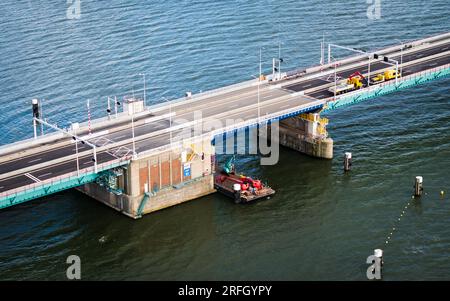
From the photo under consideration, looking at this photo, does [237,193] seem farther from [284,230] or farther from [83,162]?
[83,162]

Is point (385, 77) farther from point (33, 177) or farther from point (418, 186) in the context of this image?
point (33, 177)

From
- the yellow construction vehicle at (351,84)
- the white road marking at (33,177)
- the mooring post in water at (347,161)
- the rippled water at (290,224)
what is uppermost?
the yellow construction vehicle at (351,84)

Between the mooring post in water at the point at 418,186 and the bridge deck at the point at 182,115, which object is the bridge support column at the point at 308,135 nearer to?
the bridge deck at the point at 182,115

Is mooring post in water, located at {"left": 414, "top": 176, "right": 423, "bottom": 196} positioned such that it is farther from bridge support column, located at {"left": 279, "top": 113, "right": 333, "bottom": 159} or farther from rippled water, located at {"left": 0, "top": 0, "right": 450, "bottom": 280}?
bridge support column, located at {"left": 279, "top": 113, "right": 333, "bottom": 159}

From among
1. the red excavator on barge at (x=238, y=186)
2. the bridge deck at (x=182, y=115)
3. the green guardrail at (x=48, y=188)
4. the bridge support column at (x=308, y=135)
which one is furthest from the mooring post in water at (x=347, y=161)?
the green guardrail at (x=48, y=188)

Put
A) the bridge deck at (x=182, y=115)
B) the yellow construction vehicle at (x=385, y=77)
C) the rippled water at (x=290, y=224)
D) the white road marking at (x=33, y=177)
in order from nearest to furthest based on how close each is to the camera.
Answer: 1. the rippled water at (x=290, y=224)
2. the white road marking at (x=33, y=177)
3. the bridge deck at (x=182, y=115)
4. the yellow construction vehicle at (x=385, y=77)

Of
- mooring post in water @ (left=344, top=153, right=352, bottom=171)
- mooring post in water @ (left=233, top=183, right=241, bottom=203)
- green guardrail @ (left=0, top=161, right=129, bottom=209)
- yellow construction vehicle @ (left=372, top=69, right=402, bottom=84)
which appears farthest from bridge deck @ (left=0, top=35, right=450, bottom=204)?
mooring post in water @ (left=233, top=183, right=241, bottom=203)
